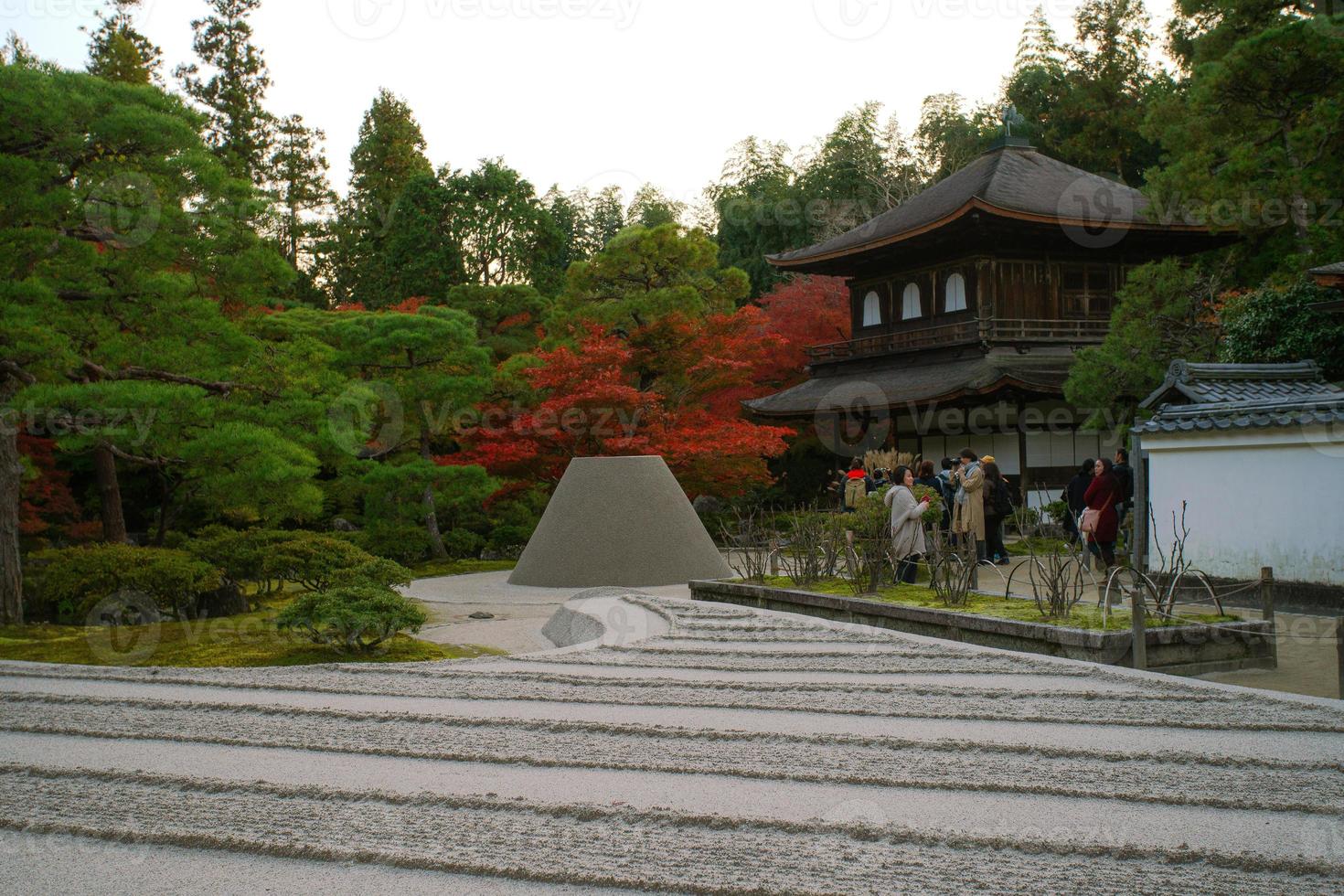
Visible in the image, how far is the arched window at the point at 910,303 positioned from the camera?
2194cm

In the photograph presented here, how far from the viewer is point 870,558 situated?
8797 millimetres

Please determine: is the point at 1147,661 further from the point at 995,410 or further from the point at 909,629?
the point at 995,410

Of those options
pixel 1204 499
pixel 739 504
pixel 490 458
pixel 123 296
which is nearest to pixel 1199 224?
pixel 739 504

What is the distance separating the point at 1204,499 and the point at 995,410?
9700mm

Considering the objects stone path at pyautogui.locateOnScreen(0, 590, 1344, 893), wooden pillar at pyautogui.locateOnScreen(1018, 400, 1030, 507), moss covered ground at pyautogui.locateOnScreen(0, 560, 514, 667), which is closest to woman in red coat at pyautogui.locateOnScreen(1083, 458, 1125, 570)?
stone path at pyautogui.locateOnScreen(0, 590, 1344, 893)

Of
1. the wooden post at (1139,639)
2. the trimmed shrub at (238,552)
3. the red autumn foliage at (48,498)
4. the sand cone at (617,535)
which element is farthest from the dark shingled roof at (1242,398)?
the red autumn foliage at (48,498)

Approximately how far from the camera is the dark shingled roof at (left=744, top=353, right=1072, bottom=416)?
18188 mm

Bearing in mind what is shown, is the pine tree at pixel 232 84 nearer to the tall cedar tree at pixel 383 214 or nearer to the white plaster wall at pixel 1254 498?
the tall cedar tree at pixel 383 214

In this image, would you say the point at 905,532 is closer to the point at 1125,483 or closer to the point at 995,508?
the point at 1125,483

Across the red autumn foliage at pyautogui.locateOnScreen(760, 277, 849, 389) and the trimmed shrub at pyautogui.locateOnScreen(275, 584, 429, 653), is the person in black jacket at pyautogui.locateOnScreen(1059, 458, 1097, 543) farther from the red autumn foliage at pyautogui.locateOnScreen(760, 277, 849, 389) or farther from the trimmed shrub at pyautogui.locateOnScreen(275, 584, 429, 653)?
the red autumn foliage at pyautogui.locateOnScreen(760, 277, 849, 389)

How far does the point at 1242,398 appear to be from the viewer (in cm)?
1020

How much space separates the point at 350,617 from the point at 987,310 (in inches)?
610

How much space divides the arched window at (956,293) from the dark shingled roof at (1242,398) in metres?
9.35

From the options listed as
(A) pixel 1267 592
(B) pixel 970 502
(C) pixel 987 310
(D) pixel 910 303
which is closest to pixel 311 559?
(B) pixel 970 502
